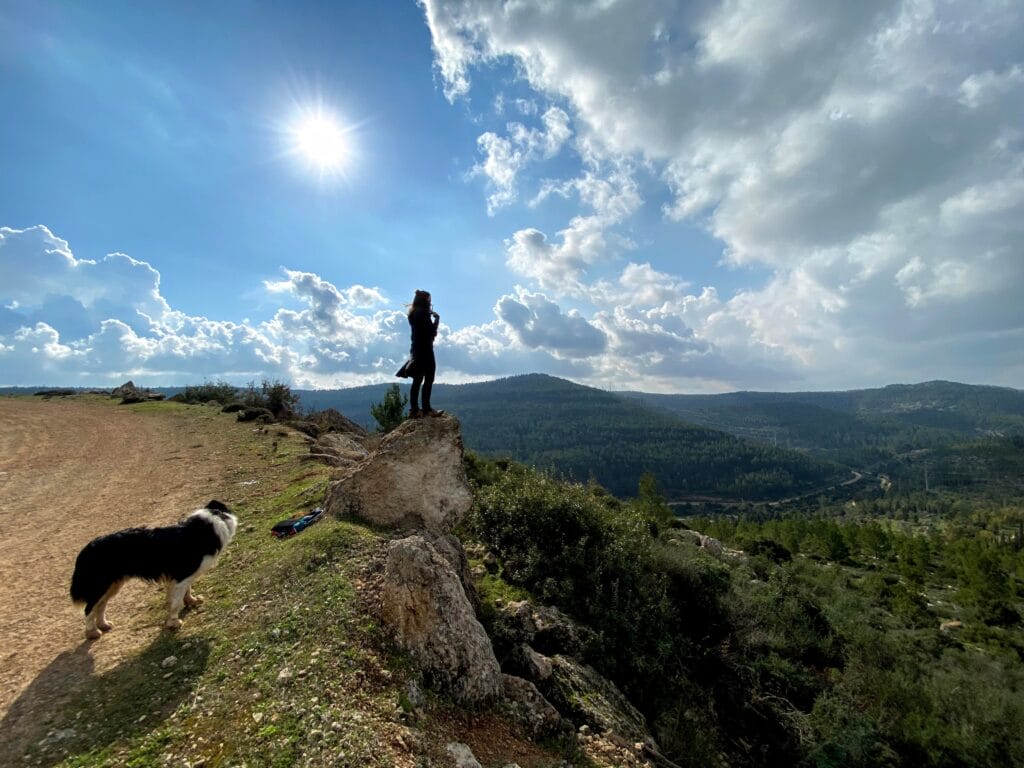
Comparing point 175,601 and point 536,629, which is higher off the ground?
point 175,601

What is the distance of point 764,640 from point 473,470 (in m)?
11.8

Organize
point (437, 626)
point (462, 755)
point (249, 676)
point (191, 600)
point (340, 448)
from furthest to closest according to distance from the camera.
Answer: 1. point (340, 448)
2. point (191, 600)
3. point (437, 626)
4. point (249, 676)
5. point (462, 755)

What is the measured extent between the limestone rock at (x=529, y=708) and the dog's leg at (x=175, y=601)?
5020 mm

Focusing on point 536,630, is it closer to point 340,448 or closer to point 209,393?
point 340,448

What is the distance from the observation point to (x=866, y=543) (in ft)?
234

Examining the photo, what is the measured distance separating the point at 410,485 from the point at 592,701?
5.50 meters

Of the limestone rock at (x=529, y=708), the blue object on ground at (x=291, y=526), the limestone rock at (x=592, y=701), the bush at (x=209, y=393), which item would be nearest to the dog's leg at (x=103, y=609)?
the blue object on ground at (x=291, y=526)

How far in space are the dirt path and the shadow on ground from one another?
0.16 ft

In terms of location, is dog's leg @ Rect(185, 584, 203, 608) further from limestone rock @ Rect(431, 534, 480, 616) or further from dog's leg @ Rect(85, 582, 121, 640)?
limestone rock @ Rect(431, 534, 480, 616)

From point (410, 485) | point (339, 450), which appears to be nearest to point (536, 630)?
point (410, 485)

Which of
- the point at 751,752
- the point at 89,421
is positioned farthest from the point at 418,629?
the point at 89,421

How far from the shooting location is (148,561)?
23.2 feet

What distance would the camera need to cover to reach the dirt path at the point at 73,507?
6.61m

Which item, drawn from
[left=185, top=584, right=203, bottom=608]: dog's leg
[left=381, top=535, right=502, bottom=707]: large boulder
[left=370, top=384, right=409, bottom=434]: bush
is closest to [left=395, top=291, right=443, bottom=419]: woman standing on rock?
[left=381, top=535, right=502, bottom=707]: large boulder
